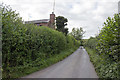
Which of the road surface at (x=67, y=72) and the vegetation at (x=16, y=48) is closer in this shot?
the vegetation at (x=16, y=48)

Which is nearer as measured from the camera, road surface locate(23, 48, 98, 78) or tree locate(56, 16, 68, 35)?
road surface locate(23, 48, 98, 78)

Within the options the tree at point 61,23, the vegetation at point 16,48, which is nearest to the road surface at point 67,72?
the vegetation at point 16,48

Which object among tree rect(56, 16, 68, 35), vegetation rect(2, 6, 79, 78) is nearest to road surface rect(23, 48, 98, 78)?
vegetation rect(2, 6, 79, 78)

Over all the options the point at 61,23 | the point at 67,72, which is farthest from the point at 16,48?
the point at 61,23

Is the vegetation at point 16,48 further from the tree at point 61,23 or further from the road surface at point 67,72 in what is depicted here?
the tree at point 61,23

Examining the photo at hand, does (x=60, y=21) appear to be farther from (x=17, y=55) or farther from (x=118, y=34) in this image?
(x=118, y=34)

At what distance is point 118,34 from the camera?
387 cm

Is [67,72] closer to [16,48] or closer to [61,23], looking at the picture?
[16,48]

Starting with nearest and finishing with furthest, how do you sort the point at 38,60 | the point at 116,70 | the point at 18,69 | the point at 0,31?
the point at 116,70, the point at 0,31, the point at 18,69, the point at 38,60

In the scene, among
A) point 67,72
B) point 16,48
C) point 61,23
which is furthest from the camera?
point 61,23

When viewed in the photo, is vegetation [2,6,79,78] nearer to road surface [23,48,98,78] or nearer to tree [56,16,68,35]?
road surface [23,48,98,78]

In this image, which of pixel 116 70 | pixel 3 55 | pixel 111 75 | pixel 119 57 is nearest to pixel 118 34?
pixel 119 57

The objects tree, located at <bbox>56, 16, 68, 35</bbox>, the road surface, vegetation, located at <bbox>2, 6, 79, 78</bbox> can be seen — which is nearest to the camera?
vegetation, located at <bbox>2, 6, 79, 78</bbox>

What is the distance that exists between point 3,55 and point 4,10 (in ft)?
7.54
